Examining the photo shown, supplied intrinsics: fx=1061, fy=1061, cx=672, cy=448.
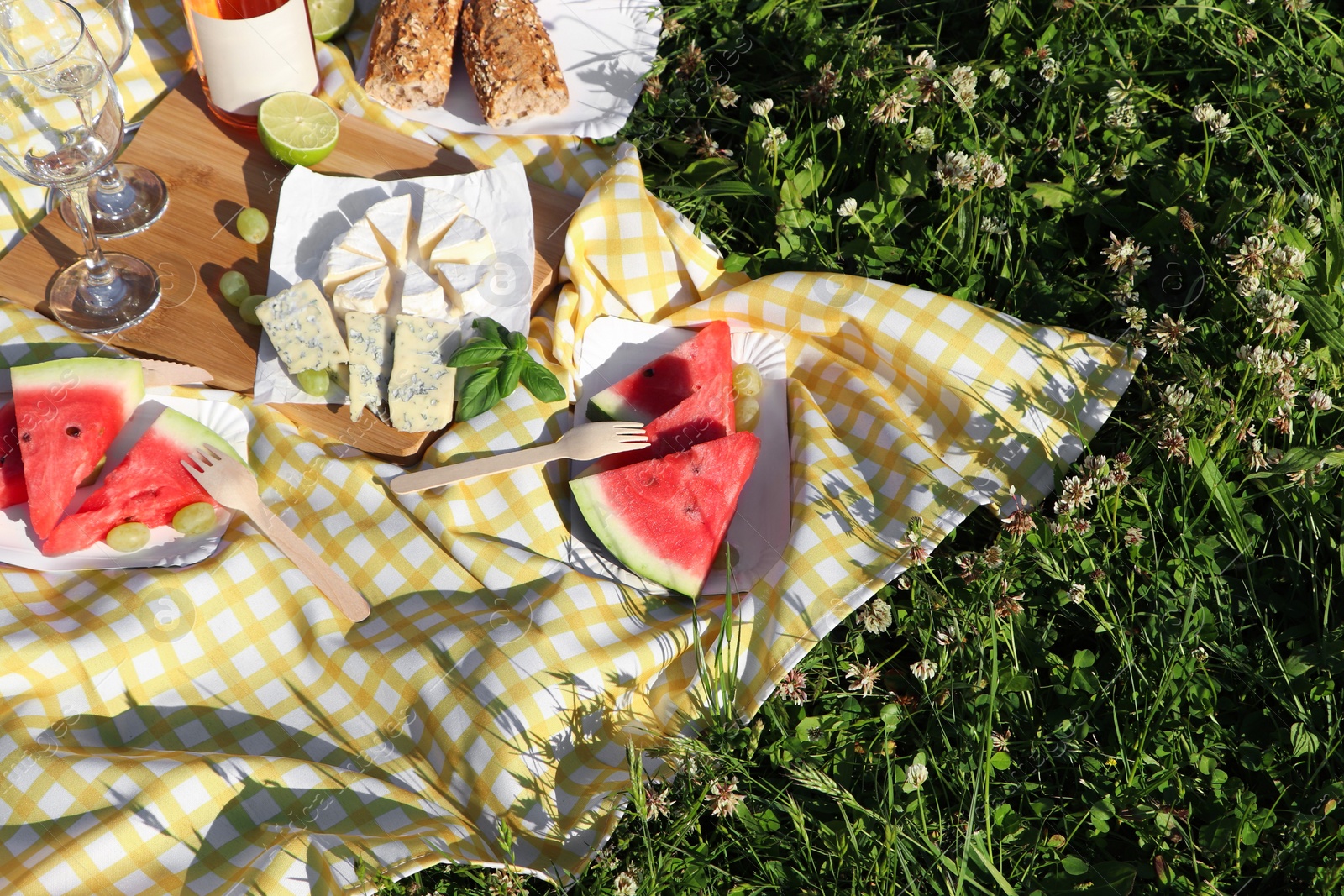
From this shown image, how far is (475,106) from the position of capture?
335 centimetres

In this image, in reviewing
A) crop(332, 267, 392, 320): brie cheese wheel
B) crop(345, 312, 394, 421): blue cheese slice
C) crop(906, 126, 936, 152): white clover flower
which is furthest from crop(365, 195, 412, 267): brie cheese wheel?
crop(906, 126, 936, 152): white clover flower

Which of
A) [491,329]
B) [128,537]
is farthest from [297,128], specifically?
[128,537]

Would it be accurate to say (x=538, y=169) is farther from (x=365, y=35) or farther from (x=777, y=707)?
(x=777, y=707)

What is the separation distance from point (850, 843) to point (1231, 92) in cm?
270

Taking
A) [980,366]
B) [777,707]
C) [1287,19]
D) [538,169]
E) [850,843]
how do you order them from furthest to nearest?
[1287,19]
[538,169]
[980,366]
[777,707]
[850,843]

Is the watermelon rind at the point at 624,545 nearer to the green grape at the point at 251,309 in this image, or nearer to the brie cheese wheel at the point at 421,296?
Result: the brie cheese wheel at the point at 421,296

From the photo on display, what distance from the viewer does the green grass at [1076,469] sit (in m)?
2.38

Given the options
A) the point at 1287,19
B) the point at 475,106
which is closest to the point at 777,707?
the point at 475,106

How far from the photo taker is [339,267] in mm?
2787

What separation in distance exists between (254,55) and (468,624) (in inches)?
70.8

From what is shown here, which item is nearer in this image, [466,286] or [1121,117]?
[466,286]

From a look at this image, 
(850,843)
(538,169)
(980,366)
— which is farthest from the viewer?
(538,169)

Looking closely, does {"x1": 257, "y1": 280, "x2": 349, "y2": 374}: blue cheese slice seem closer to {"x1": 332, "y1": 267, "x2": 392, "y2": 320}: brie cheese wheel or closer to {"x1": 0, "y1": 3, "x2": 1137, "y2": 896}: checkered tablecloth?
{"x1": 332, "y1": 267, "x2": 392, "y2": 320}: brie cheese wheel

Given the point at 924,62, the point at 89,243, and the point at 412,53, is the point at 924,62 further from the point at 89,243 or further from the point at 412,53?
the point at 89,243
